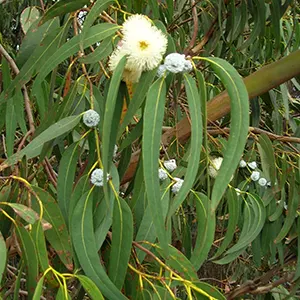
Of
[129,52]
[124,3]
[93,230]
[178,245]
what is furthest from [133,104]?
[178,245]

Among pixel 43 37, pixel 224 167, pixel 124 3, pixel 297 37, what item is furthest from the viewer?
pixel 297 37

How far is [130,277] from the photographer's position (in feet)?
2.67

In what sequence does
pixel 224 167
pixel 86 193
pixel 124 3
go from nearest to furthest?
pixel 224 167 → pixel 86 193 → pixel 124 3

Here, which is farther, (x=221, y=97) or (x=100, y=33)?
(x=221, y=97)

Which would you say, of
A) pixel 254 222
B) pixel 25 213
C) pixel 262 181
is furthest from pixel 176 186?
pixel 262 181

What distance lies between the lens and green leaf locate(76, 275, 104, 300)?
63 centimetres

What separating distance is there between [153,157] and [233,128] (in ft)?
0.33

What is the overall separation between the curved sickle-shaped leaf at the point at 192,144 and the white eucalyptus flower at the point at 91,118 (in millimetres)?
141

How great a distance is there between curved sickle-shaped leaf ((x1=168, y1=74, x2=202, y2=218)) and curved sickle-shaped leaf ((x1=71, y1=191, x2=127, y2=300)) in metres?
0.12

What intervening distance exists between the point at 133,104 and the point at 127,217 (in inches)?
5.9

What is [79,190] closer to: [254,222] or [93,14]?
[93,14]

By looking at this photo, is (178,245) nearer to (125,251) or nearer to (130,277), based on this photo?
(130,277)

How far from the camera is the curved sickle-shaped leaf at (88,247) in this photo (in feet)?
2.20

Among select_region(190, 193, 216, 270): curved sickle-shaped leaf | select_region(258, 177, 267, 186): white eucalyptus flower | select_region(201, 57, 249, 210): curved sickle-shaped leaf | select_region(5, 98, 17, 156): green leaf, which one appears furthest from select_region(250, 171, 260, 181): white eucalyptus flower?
select_region(201, 57, 249, 210): curved sickle-shaped leaf
